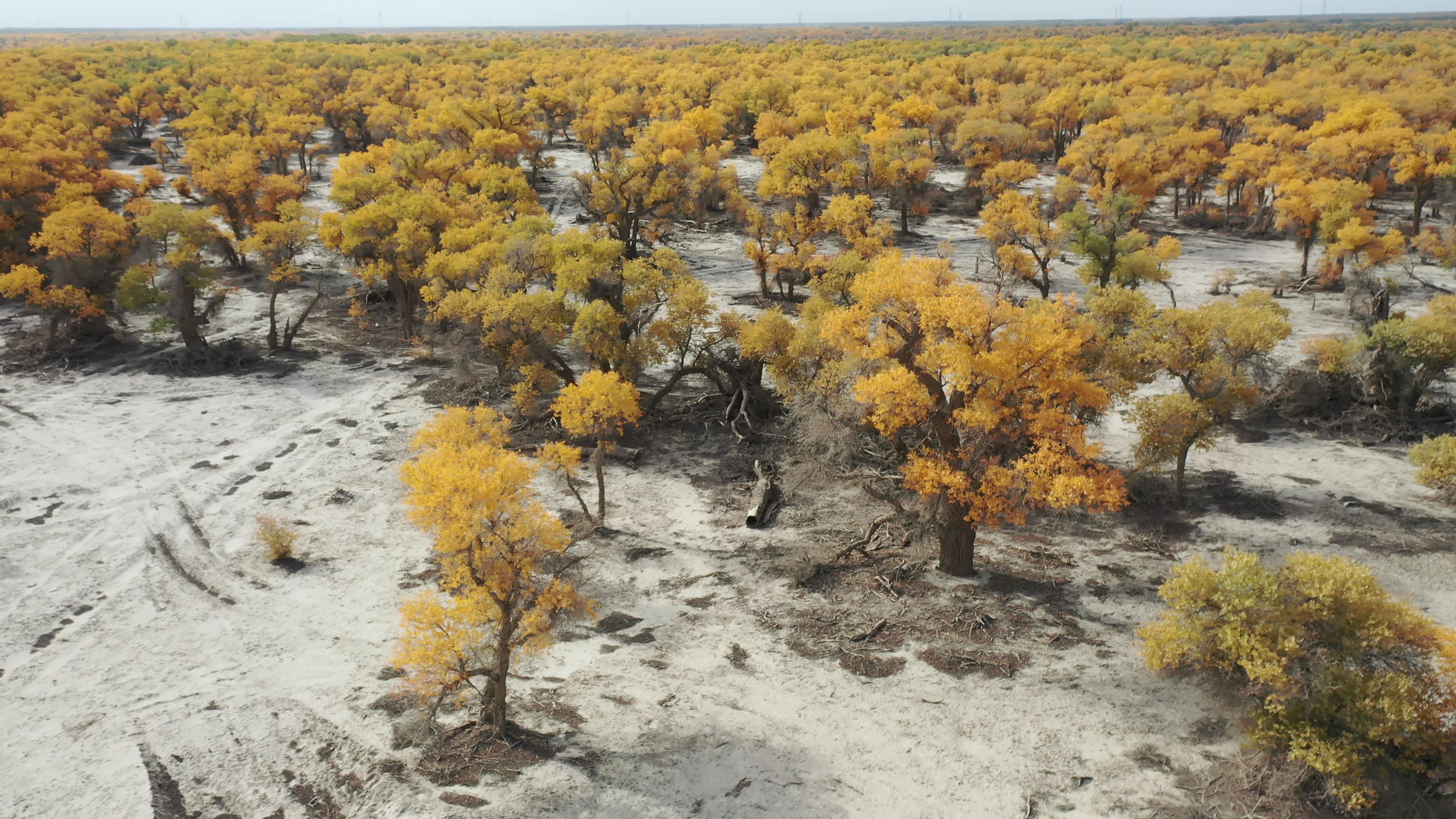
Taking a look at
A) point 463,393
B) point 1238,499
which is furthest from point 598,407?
point 1238,499

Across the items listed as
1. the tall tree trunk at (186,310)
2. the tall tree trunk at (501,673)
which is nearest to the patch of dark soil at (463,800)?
the tall tree trunk at (501,673)

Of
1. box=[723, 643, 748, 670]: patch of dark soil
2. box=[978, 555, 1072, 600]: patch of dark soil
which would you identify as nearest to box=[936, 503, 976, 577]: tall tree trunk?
box=[978, 555, 1072, 600]: patch of dark soil

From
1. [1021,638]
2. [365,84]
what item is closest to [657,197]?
[1021,638]

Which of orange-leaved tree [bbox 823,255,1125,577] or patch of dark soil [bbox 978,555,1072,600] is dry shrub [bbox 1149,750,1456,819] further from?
patch of dark soil [bbox 978,555,1072,600]

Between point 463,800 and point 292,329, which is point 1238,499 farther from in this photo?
point 292,329

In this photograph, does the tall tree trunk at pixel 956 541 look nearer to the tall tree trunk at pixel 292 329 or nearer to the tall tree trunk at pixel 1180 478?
the tall tree trunk at pixel 1180 478
